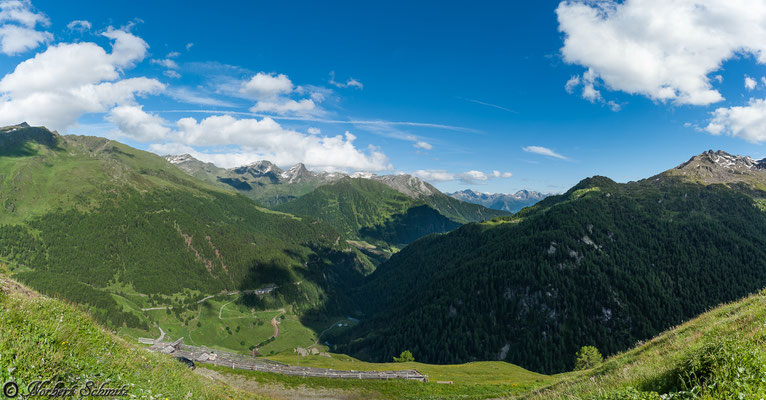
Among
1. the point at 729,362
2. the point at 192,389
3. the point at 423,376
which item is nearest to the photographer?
the point at 729,362

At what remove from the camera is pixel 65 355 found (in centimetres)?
1029

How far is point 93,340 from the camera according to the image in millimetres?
13297

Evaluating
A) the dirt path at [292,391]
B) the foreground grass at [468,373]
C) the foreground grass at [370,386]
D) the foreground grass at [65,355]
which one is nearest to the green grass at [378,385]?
the foreground grass at [370,386]

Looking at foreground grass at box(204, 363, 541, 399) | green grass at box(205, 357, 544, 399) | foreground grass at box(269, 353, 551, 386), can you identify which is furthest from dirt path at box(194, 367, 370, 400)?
foreground grass at box(269, 353, 551, 386)

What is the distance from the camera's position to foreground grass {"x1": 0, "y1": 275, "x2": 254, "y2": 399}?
858 cm

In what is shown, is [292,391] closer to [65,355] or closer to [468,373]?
[468,373]

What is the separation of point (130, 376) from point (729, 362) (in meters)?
21.1

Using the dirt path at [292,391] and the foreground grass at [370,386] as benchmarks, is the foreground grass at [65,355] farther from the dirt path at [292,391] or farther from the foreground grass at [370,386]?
the foreground grass at [370,386]

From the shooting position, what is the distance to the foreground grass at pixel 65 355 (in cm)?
858

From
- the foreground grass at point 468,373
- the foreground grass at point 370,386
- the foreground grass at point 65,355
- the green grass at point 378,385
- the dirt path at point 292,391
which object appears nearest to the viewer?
the foreground grass at point 65,355

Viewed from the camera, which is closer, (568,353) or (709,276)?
(568,353)

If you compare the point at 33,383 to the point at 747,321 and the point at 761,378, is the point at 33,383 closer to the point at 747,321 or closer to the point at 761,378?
the point at 761,378

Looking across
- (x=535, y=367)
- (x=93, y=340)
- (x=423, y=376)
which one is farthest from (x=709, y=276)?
(x=93, y=340)

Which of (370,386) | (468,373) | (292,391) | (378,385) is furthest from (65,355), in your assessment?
(468,373)
